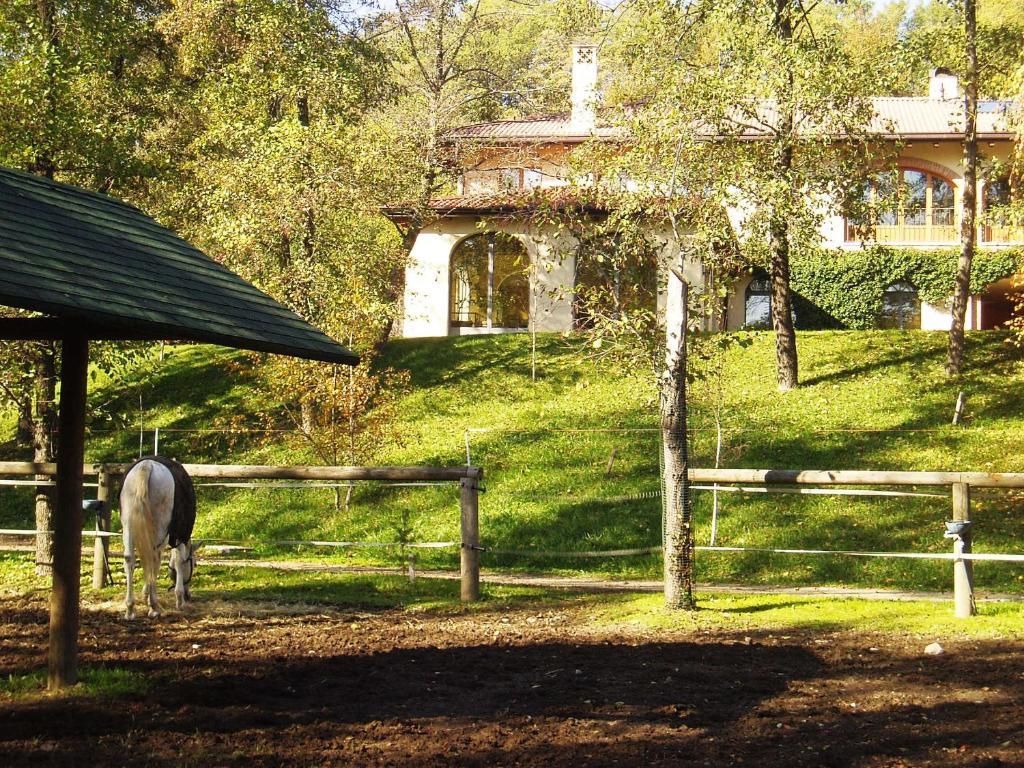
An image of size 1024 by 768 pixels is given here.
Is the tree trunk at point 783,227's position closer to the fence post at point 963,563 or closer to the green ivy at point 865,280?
the fence post at point 963,563

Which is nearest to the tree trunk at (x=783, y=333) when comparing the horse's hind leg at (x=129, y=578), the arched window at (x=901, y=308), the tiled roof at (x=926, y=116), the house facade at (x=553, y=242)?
the house facade at (x=553, y=242)

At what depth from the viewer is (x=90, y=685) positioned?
653 centimetres

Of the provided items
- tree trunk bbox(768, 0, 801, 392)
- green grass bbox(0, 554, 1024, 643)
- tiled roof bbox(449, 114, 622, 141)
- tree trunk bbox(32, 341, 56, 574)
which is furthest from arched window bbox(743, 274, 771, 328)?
tree trunk bbox(32, 341, 56, 574)

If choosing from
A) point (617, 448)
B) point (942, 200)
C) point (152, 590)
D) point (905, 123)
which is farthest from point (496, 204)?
point (942, 200)

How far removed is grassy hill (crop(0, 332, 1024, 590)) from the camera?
1399 cm

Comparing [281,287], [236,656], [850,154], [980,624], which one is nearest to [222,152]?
[281,287]

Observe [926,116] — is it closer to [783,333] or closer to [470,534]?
[783,333]

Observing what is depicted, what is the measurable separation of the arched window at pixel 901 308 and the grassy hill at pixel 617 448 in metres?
6.58

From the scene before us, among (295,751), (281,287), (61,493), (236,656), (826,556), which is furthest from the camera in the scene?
(281,287)

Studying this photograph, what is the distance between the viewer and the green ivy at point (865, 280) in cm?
2945

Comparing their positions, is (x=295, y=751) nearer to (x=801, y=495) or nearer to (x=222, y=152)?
(x=801, y=495)

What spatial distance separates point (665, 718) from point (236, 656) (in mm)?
3354

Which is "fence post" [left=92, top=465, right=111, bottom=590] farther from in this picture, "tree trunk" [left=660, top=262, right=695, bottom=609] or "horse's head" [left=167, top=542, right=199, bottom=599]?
"tree trunk" [left=660, top=262, right=695, bottom=609]

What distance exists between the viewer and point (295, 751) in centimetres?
519
